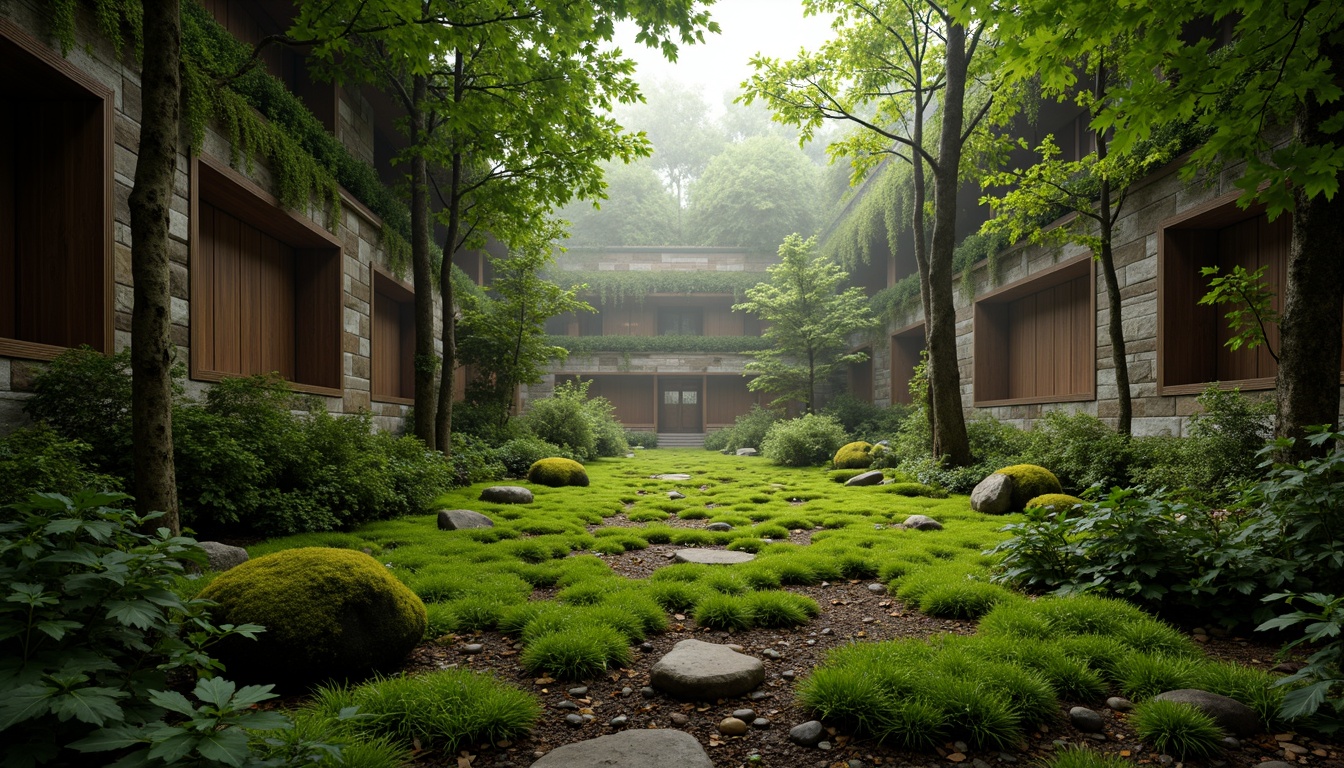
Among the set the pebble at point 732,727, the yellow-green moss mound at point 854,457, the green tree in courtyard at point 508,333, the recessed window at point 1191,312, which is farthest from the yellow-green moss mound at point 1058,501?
the green tree in courtyard at point 508,333

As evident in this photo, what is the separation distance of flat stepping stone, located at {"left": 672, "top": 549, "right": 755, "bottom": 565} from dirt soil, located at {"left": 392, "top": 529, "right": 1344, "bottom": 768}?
1.20 meters

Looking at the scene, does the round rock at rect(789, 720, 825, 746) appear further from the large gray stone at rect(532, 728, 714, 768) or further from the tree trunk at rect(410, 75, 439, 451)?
the tree trunk at rect(410, 75, 439, 451)

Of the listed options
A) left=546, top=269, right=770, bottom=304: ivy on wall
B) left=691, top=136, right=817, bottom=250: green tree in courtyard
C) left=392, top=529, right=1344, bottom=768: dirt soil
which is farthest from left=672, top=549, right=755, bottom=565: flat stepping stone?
left=691, top=136, right=817, bottom=250: green tree in courtyard

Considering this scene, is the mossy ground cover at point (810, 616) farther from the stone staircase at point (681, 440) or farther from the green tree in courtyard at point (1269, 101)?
the stone staircase at point (681, 440)

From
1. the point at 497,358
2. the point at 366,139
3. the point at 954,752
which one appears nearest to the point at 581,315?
the point at 497,358

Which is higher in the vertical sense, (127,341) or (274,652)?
(127,341)

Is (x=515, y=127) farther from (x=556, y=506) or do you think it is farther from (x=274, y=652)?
(x=274, y=652)

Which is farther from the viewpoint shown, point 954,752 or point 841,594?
point 841,594

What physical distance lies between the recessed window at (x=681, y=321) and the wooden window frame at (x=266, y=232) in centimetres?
2052

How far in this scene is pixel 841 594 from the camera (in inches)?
173

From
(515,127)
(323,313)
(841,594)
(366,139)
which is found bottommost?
(841,594)

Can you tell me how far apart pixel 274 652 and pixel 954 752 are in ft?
8.90

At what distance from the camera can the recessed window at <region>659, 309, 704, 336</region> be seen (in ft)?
96.4

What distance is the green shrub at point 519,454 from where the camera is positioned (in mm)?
11242
